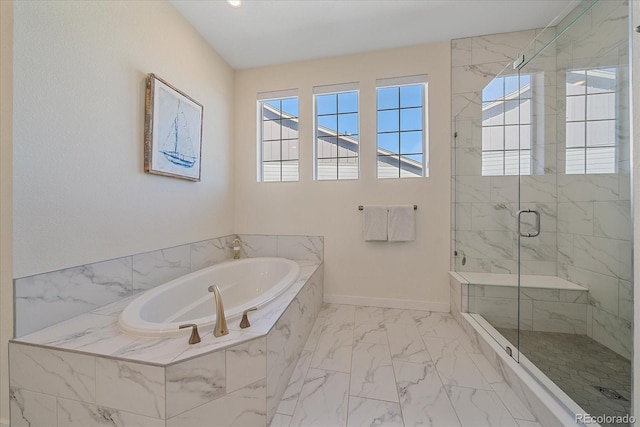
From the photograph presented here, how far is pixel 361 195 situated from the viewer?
2.51 m

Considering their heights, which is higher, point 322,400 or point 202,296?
point 202,296

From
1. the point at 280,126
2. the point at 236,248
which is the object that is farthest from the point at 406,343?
the point at 280,126

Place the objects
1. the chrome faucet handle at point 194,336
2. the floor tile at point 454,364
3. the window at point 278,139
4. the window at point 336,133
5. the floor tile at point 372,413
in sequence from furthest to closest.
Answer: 1. the window at point 278,139
2. the window at point 336,133
3. the floor tile at point 454,364
4. the floor tile at point 372,413
5. the chrome faucet handle at point 194,336

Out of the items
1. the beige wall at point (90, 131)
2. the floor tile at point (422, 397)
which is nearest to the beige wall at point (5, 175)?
the beige wall at point (90, 131)

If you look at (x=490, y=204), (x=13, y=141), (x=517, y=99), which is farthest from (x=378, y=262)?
(x=13, y=141)

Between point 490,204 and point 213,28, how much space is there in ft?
9.97

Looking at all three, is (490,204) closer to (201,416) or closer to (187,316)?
(201,416)

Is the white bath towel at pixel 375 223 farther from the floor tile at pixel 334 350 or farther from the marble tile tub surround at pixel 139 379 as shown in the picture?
the marble tile tub surround at pixel 139 379

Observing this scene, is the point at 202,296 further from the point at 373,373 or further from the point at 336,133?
the point at 336,133

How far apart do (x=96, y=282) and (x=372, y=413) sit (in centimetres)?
169

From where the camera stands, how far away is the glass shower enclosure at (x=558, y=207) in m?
1.29

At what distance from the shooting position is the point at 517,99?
200 centimetres

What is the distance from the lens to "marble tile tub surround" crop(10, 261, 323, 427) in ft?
2.99

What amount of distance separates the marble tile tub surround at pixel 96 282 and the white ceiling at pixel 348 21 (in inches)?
77.3
